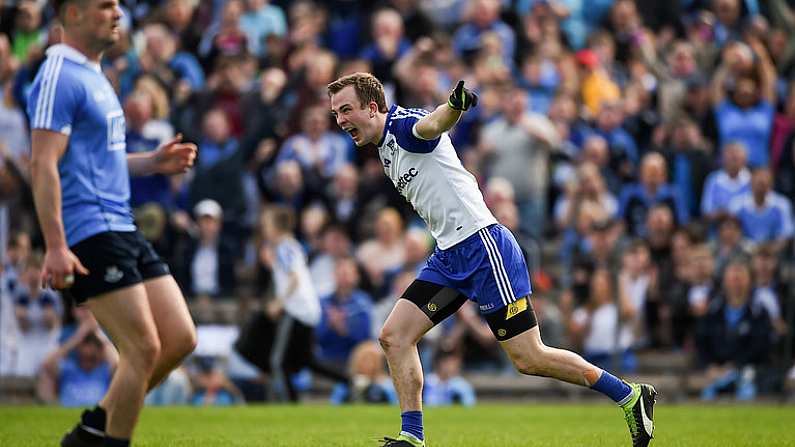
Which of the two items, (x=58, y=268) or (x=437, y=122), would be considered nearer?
(x=58, y=268)

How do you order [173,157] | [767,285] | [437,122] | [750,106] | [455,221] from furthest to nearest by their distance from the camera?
1. [750,106]
2. [767,285]
3. [455,221]
4. [173,157]
5. [437,122]

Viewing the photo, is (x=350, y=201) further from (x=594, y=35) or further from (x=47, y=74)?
(x=47, y=74)

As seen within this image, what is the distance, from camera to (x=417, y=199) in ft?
27.9

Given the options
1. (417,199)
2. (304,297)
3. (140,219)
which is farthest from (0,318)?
(417,199)

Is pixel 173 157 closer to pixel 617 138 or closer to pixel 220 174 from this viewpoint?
pixel 220 174

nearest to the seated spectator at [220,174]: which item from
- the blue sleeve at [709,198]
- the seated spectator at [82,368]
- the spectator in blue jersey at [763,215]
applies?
the seated spectator at [82,368]

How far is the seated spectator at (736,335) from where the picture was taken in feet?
50.3

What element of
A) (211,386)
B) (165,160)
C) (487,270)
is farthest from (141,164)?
(211,386)

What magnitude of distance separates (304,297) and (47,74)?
8830mm

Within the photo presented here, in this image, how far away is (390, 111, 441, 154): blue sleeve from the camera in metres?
8.16

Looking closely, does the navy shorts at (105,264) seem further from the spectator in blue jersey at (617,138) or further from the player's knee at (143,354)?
the spectator in blue jersey at (617,138)

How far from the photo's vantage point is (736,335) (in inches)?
604

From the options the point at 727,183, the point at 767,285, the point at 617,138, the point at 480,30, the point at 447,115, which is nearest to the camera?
the point at 447,115

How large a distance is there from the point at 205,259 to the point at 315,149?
2.06 metres
